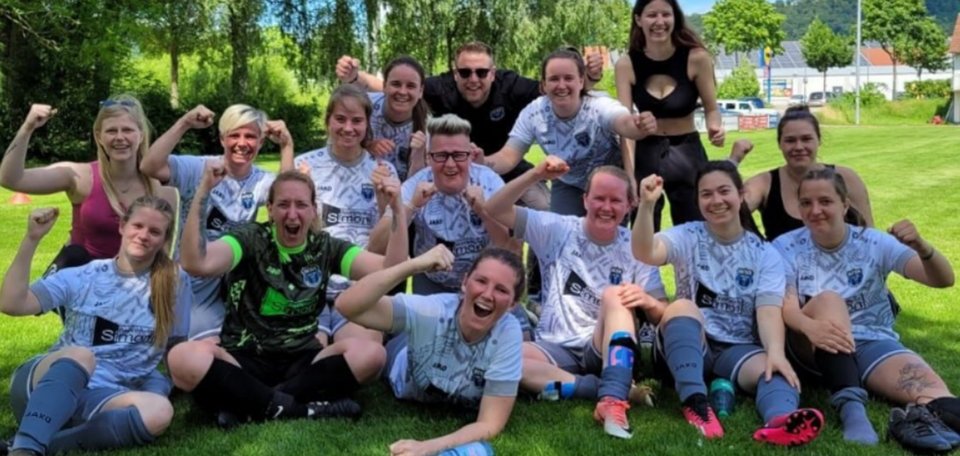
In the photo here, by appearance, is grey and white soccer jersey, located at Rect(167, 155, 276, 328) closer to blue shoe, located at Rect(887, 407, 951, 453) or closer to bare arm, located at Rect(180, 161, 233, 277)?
bare arm, located at Rect(180, 161, 233, 277)

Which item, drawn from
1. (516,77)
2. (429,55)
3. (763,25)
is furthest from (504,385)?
(763,25)

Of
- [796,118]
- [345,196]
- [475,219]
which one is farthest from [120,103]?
[796,118]

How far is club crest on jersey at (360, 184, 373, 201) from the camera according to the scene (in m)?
5.59

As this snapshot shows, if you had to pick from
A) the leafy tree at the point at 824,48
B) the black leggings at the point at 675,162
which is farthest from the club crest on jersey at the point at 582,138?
the leafy tree at the point at 824,48

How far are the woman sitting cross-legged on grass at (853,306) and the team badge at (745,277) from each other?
0.24m

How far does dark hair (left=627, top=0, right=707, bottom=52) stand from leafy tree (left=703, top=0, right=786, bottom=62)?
81.7m

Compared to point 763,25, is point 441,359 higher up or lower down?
lower down

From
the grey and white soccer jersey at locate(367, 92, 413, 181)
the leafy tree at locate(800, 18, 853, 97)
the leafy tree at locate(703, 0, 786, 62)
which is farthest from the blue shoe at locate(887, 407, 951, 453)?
the leafy tree at locate(800, 18, 853, 97)

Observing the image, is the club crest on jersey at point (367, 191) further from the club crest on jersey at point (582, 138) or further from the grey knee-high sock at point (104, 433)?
the grey knee-high sock at point (104, 433)

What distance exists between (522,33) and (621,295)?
86.6ft

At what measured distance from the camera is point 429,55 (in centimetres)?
3016

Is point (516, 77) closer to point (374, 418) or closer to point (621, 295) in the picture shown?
point (621, 295)

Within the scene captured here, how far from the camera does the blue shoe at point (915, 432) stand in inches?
153

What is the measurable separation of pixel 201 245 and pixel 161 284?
0.27 metres
